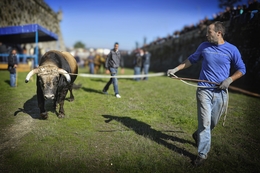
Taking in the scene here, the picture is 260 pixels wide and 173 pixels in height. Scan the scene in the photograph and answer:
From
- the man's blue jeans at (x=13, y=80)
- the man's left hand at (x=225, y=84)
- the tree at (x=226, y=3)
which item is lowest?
the man's blue jeans at (x=13, y=80)

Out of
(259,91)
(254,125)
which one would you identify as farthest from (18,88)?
(259,91)

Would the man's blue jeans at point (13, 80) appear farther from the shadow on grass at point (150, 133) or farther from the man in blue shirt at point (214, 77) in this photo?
the man in blue shirt at point (214, 77)

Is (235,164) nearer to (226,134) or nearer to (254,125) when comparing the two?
(226,134)

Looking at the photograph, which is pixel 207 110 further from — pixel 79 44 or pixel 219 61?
pixel 79 44

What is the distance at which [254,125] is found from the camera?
4.79 metres

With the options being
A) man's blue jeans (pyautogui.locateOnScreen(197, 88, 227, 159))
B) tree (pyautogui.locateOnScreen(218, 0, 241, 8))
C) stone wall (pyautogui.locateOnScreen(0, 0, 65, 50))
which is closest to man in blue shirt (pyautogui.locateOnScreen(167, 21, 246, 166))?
man's blue jeans (pyautogui.locateOnScreen(197, 88, 227, 159))

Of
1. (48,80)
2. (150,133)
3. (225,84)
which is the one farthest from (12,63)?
(225,84)

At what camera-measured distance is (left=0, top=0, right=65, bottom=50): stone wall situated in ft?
53.3

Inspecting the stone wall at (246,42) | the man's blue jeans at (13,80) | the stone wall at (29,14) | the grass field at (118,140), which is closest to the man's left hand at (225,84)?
the grass field at (118,140)

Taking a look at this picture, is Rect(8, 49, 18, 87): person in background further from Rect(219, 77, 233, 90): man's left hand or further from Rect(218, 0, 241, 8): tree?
Rect(218, 0, 241, 8): tree

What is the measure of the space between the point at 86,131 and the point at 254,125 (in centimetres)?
429

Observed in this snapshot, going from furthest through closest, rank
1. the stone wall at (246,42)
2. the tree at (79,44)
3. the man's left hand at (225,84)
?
the tree at (79,44)
the stone wall at (246,42)
the man's left hand at (225,84)

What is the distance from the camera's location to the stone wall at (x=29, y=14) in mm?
16234

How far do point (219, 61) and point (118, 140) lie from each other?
2.36 meters
